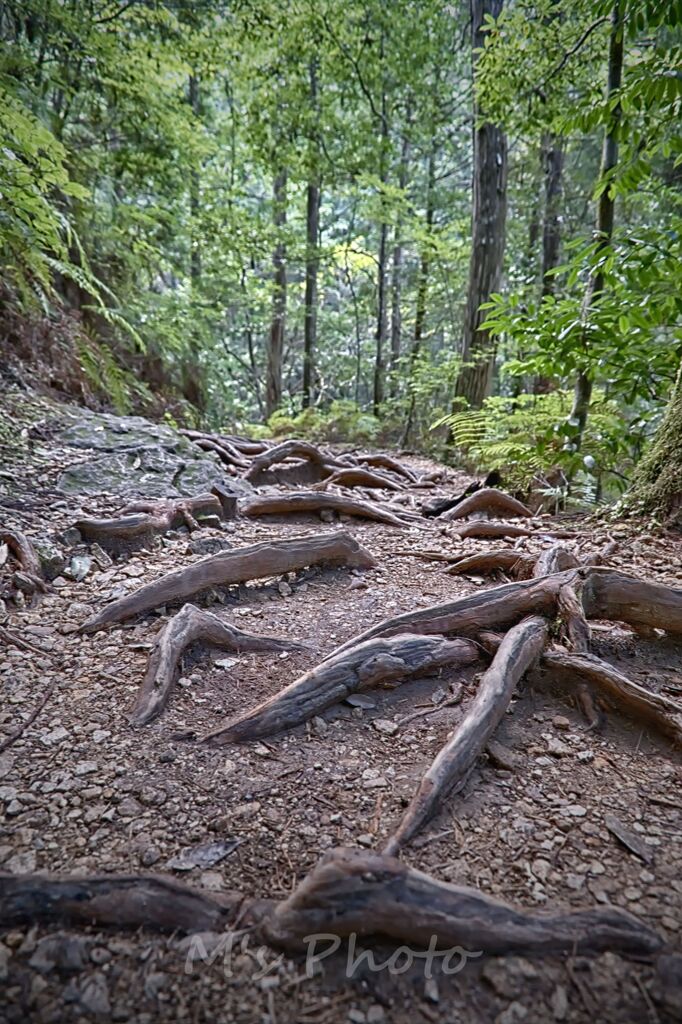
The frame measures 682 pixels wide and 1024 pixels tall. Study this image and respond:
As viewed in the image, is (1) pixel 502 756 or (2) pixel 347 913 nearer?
(2) pixel 347 913

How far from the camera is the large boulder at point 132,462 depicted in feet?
16.7

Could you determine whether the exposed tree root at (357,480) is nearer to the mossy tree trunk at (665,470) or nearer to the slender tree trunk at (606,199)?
the slender tree trunk at (606,199)

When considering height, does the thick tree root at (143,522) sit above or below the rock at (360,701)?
above


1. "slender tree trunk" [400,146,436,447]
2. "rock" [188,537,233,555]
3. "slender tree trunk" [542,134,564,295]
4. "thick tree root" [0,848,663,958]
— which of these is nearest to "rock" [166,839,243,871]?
"thick tree root" [0,848,663,958]

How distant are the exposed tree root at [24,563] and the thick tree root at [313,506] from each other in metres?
2.10

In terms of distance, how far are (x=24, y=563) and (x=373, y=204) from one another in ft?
38.6

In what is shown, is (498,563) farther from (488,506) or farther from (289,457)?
(289,457)

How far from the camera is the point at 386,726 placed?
95.4 inches

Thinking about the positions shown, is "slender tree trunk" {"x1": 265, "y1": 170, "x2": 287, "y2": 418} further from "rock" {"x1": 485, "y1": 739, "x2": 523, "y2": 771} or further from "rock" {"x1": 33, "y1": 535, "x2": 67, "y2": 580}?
"rock" {"x1": 485, "y1": 739, "x2": 523, "y2": 771}

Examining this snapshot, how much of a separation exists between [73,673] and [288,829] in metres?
1.52

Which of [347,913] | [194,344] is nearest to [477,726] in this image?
[347,913]

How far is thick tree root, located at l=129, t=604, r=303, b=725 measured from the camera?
2.46m

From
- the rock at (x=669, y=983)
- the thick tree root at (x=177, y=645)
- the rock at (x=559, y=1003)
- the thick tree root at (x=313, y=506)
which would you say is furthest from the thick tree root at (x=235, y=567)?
the rock at (x=669, y=983)

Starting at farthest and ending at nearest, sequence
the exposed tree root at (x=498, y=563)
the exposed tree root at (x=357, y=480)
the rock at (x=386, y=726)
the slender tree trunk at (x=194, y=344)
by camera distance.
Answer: the slender tree trunk at (x=194, y=344), the exposed tree root at (x=357, y=480), the exposed tree root at (x=498, y=563), the rock at (x=386, y=726)
